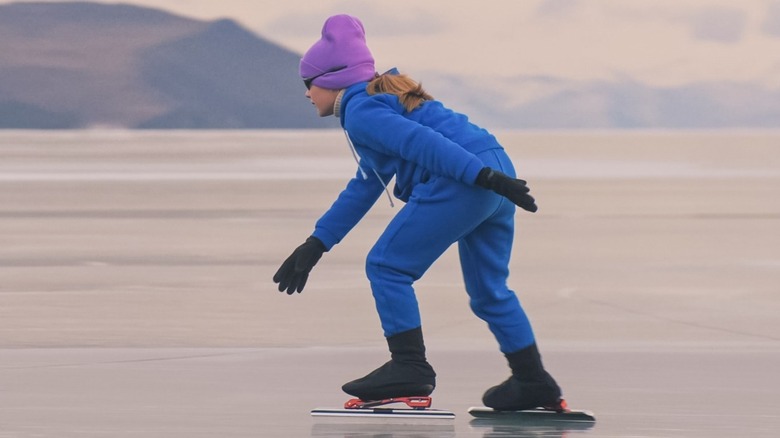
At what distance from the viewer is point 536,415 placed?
20.9ft

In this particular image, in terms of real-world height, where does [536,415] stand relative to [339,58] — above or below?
below

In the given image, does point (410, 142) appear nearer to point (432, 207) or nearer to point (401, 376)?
point (432, 207)

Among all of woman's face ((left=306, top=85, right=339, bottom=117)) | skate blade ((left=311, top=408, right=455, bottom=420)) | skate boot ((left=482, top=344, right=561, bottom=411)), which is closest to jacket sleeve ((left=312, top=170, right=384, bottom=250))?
woman's face ((left=306, top=85, right=339, bottom=117))

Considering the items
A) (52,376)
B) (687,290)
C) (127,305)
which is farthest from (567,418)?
(687,290)

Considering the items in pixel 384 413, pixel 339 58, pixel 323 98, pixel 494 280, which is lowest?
pixel 384 413

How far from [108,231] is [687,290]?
28.6 feet

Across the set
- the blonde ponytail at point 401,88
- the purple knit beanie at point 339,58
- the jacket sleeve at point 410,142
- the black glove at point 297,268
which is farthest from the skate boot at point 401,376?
the purple knit beanie at point 339,58

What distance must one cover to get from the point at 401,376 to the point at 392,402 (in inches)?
4.5

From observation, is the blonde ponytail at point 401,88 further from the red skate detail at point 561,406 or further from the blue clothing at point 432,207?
the red skate detail at point 561,406

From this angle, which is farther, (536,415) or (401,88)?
(536,415)

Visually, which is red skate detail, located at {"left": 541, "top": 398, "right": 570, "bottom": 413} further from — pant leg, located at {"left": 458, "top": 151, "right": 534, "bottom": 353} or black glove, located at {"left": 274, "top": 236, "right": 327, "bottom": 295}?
black glove, located at {"left": 274, "top": 236, "right": 327, "bottom": 295}

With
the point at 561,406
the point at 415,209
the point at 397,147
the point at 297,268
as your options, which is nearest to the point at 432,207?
the point at 415,209

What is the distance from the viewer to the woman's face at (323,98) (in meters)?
6.40

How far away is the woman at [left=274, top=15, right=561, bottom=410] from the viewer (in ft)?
19.9
